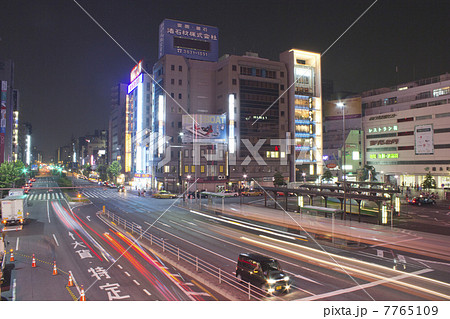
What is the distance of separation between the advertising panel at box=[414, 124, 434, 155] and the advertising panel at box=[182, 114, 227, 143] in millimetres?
53333

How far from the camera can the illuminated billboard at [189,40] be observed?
8325cm

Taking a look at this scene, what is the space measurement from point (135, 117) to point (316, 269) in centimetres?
9873

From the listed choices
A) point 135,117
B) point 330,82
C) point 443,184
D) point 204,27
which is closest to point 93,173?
point 135,117

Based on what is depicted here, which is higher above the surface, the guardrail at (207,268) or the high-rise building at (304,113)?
the high-rise building at (304,113)

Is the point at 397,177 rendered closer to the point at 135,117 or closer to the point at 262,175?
the point at 262,175

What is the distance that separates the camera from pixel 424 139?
8244cm

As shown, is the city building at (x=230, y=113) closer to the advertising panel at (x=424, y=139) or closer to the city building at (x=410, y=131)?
the city building at (x=410, y=131)

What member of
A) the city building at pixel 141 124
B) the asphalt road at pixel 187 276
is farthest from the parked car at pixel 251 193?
the asphalt road at pixel 187 276

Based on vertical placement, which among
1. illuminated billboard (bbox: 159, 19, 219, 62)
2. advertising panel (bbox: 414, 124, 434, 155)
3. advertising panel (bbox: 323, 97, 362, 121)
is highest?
illuminated billboard (bbox: 159, 19, 219, 62)

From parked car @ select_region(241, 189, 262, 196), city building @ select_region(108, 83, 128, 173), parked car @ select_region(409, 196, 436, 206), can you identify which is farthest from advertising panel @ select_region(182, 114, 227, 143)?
city building @ select_region(108, 83, 128, 173)

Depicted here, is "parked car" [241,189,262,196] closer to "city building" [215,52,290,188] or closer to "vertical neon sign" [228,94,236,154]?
"city building" [215,52,290,188]

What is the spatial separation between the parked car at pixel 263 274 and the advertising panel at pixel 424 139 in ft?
276

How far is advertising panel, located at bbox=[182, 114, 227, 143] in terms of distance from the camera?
69.8m

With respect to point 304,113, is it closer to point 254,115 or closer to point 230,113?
point 254,115
